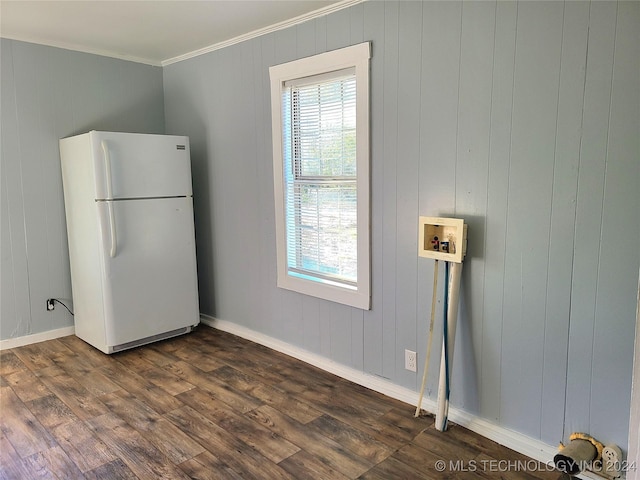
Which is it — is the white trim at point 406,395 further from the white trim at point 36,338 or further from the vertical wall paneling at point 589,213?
the white trim at point 36,338

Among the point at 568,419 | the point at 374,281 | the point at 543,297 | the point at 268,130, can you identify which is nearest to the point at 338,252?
the point at 374,281

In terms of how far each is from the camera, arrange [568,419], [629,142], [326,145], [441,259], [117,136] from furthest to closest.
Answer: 1. [117,136]
2. [326,145]
3. [441,259]
4. [568,419]
5. [629,142]

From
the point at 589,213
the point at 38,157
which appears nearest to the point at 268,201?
the point at 38,157

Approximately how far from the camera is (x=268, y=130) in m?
3.21

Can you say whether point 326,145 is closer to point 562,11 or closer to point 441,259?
point 441,259

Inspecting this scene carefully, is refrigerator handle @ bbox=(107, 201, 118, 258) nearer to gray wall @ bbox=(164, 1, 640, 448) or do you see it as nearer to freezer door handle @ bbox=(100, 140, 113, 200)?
freezer door handle @ bbox=(100, 140, 113, 200)

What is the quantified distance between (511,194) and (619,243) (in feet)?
1.54

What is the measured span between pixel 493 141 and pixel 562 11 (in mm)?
561

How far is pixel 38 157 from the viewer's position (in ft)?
11.4

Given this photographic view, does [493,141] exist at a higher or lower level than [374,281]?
higher

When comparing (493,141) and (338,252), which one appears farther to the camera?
(338,252)

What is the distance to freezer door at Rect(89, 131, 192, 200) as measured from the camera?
314 centimetres

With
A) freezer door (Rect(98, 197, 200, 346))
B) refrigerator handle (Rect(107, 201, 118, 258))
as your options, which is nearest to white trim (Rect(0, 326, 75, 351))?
freezer door (Rect(98, 197, 200, 346))

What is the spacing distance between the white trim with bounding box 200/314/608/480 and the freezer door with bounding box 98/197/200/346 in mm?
485
